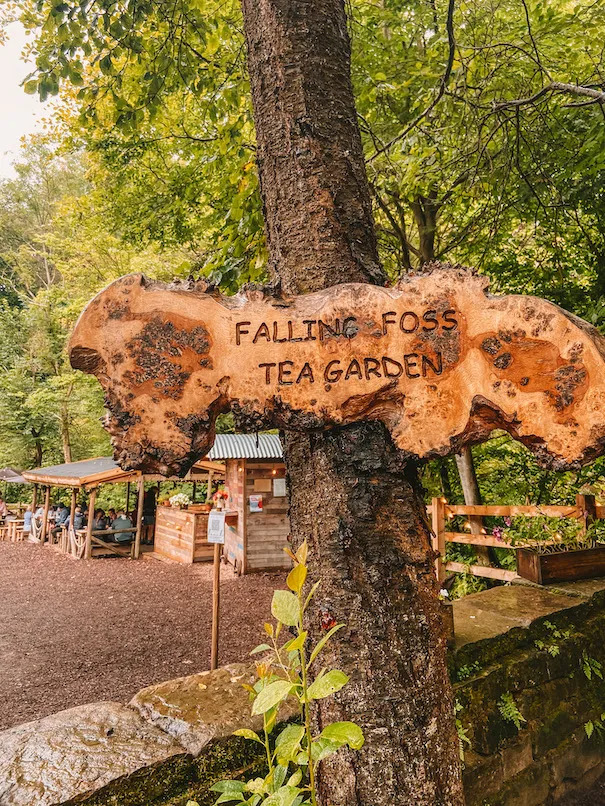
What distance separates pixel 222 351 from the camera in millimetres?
1242

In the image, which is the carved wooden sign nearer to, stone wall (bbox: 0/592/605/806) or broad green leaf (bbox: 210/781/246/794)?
broad green leaf (bbox: 210/781/246/794)

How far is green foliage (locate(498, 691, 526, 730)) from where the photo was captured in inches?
109

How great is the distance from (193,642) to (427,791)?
248 inches

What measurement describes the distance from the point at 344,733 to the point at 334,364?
2.48ft

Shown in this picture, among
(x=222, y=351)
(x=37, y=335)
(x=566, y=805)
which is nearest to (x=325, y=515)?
(x=222, y=351)

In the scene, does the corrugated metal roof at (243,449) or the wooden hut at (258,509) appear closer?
the corrugated metal roof at (243,449)

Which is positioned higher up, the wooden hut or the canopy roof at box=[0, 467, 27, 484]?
the canopy roof at box=[0, 467, 27, 484]

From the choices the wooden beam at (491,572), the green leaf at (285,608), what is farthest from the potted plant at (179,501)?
the green leaf at (285,608)

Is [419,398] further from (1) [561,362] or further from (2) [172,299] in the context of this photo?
(2) [172,299]

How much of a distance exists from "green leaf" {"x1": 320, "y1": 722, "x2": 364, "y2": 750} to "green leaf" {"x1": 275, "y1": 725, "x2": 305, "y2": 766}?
5cm

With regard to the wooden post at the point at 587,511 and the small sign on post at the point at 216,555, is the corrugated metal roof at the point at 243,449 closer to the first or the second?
the small sign on post at the point at 216,555

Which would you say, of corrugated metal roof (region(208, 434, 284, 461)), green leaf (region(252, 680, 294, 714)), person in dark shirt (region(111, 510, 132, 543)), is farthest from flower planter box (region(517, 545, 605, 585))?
person in dark shirt (region(111, 510, 132, 543))

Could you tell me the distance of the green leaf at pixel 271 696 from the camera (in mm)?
785

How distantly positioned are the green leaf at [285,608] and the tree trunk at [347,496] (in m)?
0.34
